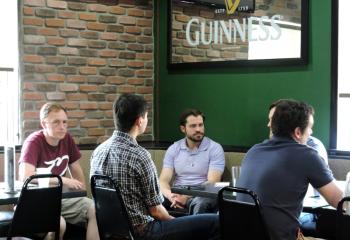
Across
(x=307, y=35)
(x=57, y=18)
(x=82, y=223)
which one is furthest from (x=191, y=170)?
(x=57, y=18)

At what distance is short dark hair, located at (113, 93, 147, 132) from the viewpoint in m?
3.22

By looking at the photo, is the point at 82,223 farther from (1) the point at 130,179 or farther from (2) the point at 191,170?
(1) the point at 130,179

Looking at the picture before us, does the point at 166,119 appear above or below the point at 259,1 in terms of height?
below

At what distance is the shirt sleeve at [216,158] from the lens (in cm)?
463

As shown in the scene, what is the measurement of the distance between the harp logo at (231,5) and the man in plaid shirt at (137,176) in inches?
87.8

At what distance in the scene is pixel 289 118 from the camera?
2.77 metres

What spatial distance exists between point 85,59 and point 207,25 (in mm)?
1203

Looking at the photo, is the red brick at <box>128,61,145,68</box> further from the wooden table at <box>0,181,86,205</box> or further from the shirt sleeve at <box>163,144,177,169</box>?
the wooden table at <box>0,181,86,205</box>

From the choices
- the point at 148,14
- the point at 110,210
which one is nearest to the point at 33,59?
the point at 148,14

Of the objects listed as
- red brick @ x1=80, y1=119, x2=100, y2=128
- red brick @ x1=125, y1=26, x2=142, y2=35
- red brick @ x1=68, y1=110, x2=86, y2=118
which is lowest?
red brick @ x1=80, y1=119, x2=100, y2=128

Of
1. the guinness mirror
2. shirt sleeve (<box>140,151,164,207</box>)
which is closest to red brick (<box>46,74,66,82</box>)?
the guinness mirror

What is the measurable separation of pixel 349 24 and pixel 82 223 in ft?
8.41

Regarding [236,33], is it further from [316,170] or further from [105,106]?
[316,170]

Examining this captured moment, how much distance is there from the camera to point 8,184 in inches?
138
